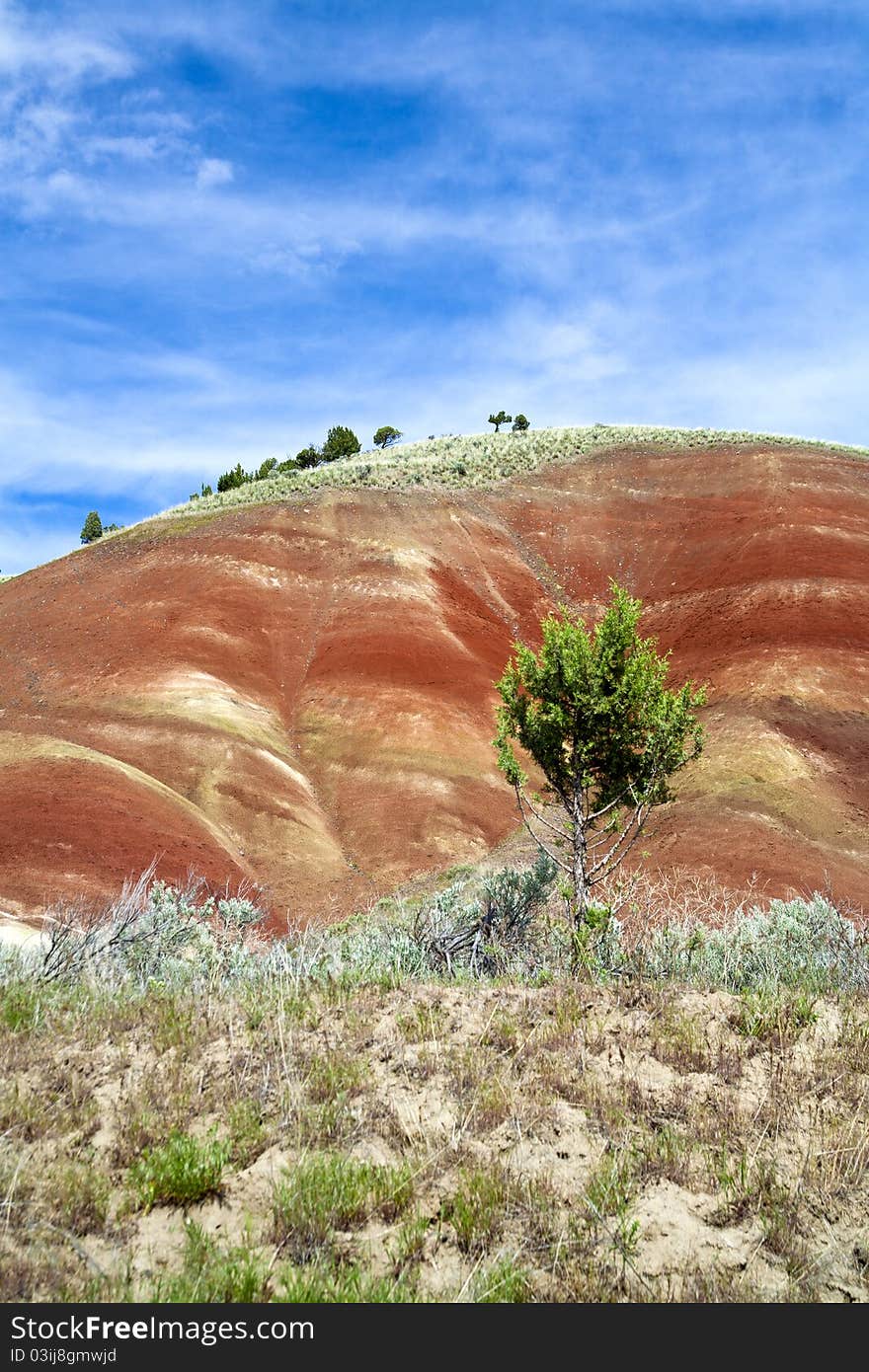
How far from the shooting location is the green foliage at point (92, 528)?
78.5 m

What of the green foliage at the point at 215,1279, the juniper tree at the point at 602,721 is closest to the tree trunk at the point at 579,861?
the juniper tree at the point at 602,721

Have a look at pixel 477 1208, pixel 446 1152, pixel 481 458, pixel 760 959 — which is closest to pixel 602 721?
pixel 760 959

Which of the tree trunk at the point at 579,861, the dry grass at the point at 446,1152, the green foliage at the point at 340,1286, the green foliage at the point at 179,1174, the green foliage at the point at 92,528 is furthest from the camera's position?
the green foliage at the point at 92,528

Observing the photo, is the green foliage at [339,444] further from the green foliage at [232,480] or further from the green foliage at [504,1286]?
the green foliage at [504,1286]

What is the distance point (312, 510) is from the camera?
167ft

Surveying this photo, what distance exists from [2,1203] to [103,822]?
18425mm

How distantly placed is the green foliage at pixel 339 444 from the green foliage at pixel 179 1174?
84.8 m

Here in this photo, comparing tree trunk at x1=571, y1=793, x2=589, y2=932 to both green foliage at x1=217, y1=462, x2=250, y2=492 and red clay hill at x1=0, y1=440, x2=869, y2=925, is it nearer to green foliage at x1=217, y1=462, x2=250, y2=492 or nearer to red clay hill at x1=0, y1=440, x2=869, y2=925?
red clay hill at x1=0, y1=440, x2=869, y2=925

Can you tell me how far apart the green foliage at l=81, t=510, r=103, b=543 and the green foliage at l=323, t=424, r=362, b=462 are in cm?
2382

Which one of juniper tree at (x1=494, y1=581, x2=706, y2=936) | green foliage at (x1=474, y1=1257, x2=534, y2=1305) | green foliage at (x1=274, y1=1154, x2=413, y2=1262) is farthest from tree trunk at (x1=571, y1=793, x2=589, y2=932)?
green foliage at (x1=474, y1=1257, x2=534, y2=1305)

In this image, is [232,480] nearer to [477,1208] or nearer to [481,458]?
[481,458]

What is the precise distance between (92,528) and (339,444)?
26416 millimetres

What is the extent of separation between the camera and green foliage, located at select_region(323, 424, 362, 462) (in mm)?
84750
